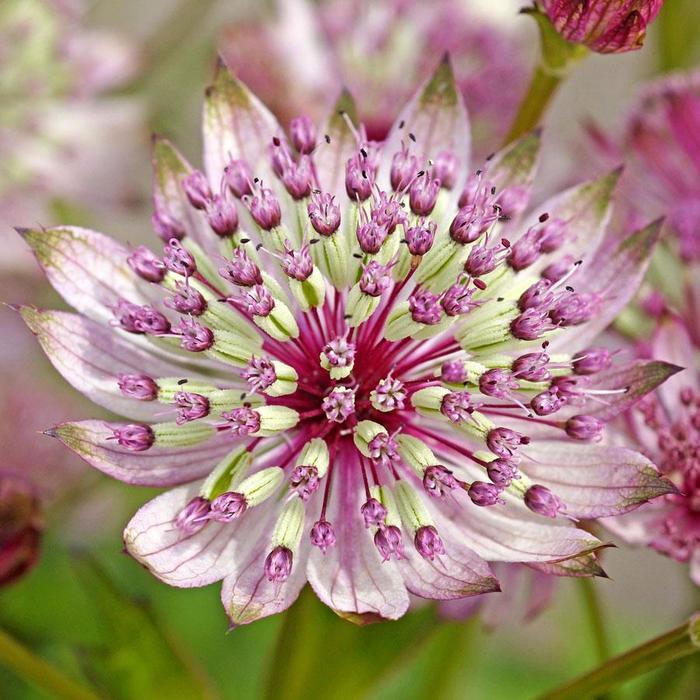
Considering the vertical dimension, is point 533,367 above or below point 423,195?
below

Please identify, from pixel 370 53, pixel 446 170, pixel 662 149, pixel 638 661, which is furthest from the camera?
pixel 370 53

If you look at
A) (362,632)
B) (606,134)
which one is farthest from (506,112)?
(362,632)

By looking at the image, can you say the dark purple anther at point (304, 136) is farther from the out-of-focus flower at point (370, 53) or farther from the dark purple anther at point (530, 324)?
the out-of-focus flower at point (370, 53)

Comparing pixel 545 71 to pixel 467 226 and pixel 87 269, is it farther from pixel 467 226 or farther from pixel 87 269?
pixel 87 269

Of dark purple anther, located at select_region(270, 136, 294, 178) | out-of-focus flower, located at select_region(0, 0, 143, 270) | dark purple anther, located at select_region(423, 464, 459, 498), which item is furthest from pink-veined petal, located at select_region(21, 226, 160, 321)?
out-of-focus flower, located at select_region(0, 0, 143, 270)

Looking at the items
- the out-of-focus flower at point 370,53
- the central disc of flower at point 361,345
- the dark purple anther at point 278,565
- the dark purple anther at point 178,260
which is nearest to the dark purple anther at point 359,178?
the central disc of flower at point 361,345

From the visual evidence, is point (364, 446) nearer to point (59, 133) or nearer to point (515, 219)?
point (515, 219)

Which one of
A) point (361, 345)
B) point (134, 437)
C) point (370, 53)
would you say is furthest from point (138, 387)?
point (370, 53)
